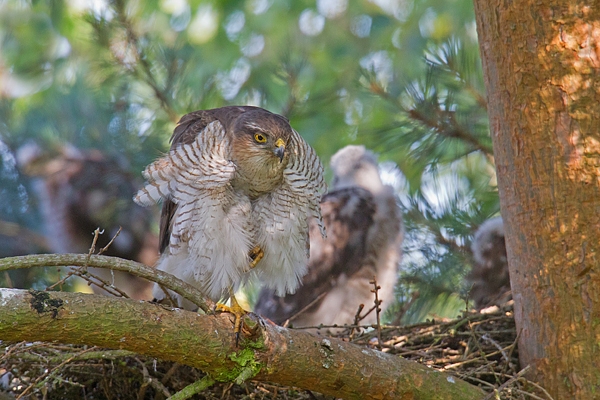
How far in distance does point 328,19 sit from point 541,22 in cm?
631

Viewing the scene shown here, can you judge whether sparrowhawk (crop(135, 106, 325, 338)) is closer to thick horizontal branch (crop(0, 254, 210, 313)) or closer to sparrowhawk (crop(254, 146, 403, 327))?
thick horizontal branch (crop(0, 254, 210, 313))

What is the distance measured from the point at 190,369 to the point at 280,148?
116 cm

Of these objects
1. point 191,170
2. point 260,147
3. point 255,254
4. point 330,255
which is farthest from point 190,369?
point 330,255

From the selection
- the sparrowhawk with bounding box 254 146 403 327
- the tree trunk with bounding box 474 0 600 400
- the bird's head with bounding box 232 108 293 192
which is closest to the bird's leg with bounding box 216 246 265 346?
the bird's head with bounding box 232 108 293 192

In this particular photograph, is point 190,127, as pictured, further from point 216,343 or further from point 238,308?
point 216,343

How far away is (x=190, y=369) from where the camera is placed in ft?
11.6

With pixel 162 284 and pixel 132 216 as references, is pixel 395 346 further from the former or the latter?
pixel 132 216

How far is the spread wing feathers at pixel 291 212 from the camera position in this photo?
11.8ft

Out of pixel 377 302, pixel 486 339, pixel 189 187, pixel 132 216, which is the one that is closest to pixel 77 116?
pixel 132 216

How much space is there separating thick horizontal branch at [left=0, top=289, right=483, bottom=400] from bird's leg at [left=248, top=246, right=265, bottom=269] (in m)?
0.84

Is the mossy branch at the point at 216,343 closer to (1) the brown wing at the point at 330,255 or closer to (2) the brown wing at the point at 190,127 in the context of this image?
(2) the brown wing at the point at 190,127

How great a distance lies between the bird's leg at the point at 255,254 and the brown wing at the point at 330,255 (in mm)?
1849

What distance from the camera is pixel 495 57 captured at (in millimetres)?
3268

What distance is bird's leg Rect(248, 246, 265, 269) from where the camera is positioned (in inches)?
143
